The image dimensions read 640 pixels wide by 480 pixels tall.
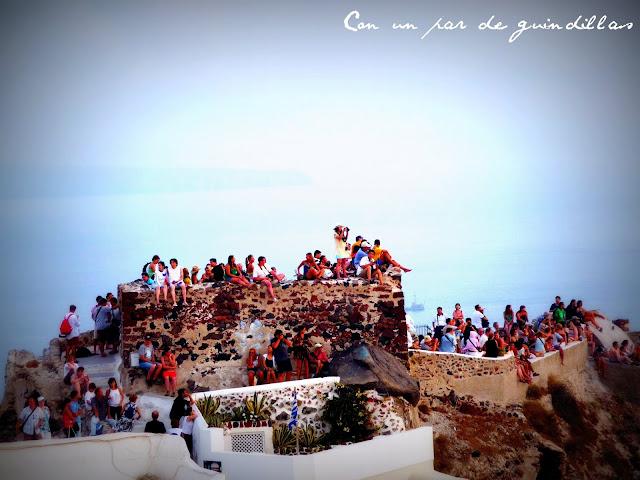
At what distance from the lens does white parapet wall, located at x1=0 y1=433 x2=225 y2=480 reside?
24172mm

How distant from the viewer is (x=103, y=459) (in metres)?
24.9

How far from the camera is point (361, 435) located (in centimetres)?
3002

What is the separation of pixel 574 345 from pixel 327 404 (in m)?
12.7

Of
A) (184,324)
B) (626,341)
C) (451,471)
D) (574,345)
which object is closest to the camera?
(184,324)

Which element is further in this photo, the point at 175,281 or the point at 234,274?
the point at 234,274

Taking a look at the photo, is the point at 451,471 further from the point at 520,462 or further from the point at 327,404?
the point at 327,404

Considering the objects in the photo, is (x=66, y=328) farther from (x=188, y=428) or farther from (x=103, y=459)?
(x=103, y=459)

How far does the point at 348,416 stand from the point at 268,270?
204 inches

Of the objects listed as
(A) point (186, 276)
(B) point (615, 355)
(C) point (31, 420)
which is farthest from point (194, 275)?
(B) point (615, 355)

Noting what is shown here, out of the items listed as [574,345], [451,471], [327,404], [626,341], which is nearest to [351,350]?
[327,404]

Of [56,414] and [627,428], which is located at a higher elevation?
[56,414]

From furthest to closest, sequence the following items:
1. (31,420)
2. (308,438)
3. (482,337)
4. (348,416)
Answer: (482,337) → (348,416) → (308,438) → (31,420)

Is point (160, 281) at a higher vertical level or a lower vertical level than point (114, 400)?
higher

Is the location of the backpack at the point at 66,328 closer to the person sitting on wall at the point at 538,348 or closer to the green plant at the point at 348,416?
the green plant at the point at 348,416
